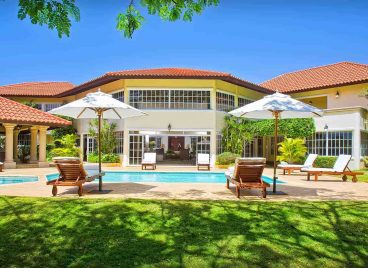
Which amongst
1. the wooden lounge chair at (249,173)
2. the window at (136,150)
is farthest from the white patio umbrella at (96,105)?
the window at (136,150)

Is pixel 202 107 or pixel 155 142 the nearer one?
pixel 202 107

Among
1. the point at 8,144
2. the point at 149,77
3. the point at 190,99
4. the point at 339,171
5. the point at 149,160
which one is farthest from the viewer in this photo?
the point at 190,99

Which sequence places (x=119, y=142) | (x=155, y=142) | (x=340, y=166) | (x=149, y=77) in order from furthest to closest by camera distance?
(x=155, y=142), (x=119, y=142), (x=149, y=77), (x=340, y=166)

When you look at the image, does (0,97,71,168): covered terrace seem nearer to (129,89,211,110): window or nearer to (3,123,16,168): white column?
(3,123,16,168): white column

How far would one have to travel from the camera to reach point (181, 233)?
6.06 meters

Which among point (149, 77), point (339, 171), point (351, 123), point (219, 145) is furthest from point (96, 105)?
point (351, 123)

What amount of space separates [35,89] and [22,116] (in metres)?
15.9

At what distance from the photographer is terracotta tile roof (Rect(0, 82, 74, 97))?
109 ft

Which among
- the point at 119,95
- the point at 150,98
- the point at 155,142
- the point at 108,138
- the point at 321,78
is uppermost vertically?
the point at 321,78

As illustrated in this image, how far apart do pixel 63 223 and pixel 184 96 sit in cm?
1910

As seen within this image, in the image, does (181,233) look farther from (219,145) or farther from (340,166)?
(219,145)

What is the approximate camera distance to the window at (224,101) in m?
25.2

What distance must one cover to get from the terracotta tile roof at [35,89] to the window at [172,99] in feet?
40.2

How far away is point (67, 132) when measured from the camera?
30219 mm
